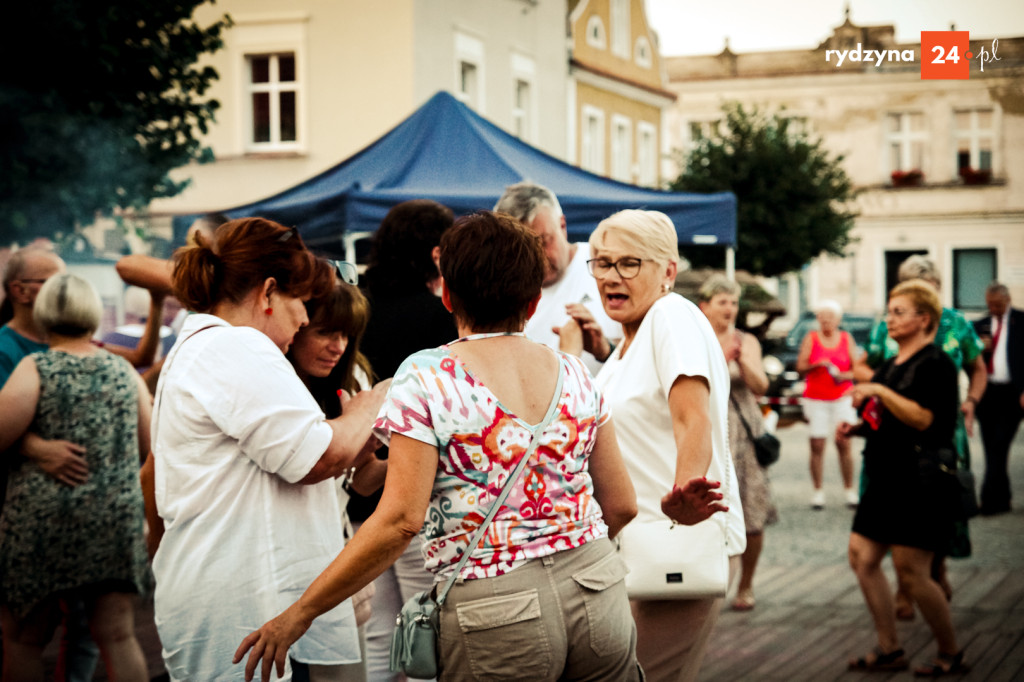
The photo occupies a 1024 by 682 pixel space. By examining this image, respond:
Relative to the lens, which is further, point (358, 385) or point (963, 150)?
point (963, 150)

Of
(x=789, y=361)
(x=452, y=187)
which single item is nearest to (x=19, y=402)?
(x=452, y=187)

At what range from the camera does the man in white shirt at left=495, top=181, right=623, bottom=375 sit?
4.30 metres

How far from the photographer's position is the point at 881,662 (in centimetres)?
534

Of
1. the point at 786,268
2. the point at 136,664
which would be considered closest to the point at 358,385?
the point at 136,664

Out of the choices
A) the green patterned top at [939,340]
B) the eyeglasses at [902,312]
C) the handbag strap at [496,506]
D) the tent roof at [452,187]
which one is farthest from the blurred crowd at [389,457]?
the tent roof at [452,187]

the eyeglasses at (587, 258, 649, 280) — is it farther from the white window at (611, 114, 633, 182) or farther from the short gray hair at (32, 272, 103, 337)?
the white window at (611, 114, 633, 182)

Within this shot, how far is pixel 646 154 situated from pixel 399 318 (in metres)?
28.3

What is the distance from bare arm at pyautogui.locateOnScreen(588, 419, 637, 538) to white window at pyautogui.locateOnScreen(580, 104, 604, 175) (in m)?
24.2

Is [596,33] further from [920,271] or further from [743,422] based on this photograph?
[743,422]

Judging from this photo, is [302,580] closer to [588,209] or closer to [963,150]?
[588,209]

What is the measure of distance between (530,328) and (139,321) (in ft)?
15.5

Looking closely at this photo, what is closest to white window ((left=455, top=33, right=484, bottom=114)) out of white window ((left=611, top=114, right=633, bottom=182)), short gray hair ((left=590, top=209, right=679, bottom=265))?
white window ((left=611, top=114, right=633, bottom=182))

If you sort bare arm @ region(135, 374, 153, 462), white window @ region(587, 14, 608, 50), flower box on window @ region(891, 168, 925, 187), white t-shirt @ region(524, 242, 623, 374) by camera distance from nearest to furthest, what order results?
bare arm @ region(135, 374, 153, 462), white t-shirt @ region(524, 242, 623, 374), white window @ region(587, 14, 608, 50), flower box on window @ region(891, 168, 925, 187)

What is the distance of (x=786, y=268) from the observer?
2961 cm
